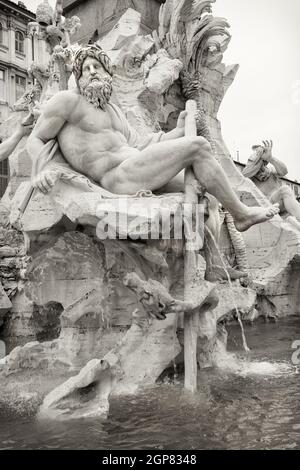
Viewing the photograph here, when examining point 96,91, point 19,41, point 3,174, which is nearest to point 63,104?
point 96,91

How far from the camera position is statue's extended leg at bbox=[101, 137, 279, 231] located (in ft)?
12.5

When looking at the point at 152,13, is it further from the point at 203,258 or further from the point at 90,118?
the point at 203,258

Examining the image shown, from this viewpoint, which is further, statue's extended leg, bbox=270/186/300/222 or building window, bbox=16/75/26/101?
building window, bbox=16/75/26/101

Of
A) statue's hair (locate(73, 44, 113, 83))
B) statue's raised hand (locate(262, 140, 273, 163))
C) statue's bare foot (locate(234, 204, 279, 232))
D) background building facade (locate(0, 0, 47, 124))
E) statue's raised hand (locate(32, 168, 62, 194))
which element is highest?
background building facade (locate(0, 0, 47, 124))

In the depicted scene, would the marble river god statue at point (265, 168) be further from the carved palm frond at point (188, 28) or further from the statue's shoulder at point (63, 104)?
the statue's shoulder at point (63, 104)

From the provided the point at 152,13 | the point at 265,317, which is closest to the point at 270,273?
the point at 265,317

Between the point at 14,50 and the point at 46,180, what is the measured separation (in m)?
24.0

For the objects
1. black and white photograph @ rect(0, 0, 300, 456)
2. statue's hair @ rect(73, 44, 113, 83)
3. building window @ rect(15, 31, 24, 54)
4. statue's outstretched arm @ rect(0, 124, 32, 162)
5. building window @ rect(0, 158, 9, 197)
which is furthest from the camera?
building window @ rect(15, 31, 24, 54)

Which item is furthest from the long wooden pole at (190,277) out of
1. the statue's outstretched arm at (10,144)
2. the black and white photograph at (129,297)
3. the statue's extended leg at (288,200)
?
the statue's extended leg at (288,200)

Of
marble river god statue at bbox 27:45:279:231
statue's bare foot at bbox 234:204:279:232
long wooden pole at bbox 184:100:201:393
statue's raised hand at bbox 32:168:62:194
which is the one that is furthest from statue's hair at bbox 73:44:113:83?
statue's bare foot at bbox 234:204:279:232

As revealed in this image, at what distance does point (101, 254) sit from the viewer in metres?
4.38

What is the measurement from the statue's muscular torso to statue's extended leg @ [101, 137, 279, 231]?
0.11m

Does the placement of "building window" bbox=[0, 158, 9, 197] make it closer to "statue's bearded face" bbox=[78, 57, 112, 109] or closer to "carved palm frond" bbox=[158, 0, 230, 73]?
"carved palm frond" bbox=[158, 0, 230, 73]
